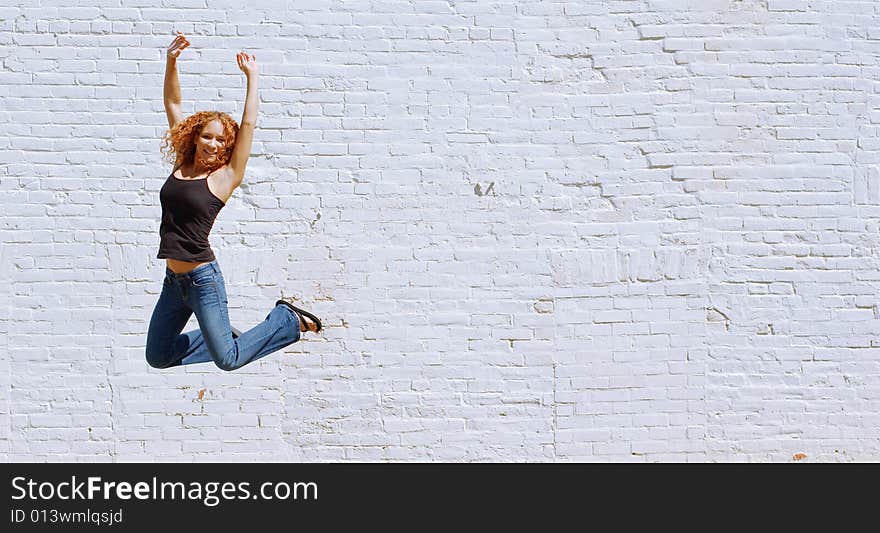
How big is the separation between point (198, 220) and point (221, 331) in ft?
1.68

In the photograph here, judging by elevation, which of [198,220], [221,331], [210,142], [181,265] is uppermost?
[210,142]

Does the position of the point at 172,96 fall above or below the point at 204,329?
above

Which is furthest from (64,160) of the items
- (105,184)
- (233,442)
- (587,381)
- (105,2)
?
(587,381)

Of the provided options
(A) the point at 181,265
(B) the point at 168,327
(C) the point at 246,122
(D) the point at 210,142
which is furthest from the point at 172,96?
(B) the point at 168,327

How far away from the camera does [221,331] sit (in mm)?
4453

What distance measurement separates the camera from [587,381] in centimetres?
565

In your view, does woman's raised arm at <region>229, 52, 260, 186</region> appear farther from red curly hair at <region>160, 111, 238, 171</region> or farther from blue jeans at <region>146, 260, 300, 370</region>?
blue jeans at <region>146, 260, 300, 370</region>

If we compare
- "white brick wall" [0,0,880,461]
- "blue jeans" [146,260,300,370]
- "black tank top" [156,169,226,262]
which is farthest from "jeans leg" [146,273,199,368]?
"white brick wall" [0,0,880,461]

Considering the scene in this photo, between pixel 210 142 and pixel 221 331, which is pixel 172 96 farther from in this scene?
pixel 221 331

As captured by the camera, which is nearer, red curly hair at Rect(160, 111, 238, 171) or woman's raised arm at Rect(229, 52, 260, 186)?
woman's raised arm at Rect(229, 52, 260, 186)

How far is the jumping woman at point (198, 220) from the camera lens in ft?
14.2

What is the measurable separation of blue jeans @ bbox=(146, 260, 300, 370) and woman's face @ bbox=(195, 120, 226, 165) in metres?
0.47

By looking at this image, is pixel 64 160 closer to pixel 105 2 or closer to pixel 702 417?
pixel 105 2

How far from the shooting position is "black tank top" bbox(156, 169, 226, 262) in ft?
14.2
